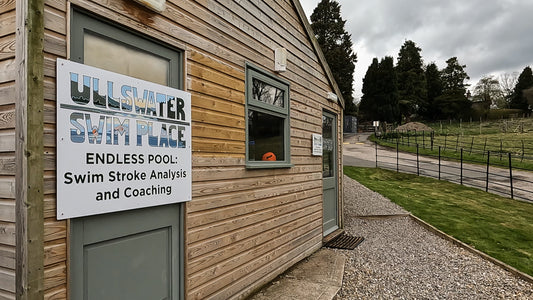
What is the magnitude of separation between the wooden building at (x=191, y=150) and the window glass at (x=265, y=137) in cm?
2

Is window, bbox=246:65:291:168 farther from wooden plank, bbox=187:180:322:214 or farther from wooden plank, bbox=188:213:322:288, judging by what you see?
wooden plank, bbox=188:213:322:288

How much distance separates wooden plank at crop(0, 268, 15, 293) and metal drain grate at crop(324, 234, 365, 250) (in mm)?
4747

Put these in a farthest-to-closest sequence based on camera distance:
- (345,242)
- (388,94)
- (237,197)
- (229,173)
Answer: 1. (388,94)
2. (345,242)
3. (237,197)
4. (229,173)

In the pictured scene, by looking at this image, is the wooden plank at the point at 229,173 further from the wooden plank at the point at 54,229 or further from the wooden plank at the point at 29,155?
the wooden plank at the point at 29,155

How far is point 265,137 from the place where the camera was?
3832mm

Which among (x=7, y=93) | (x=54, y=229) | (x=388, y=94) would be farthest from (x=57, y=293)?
(x=388, y=94)

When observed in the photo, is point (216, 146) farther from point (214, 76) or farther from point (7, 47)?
point (7, 47)

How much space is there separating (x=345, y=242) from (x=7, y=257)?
17.0ft

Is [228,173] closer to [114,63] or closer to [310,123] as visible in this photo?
[114,63]

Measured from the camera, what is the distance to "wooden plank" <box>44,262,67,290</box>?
1.63 m

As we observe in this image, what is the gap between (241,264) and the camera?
127 inches

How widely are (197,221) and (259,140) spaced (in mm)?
1378

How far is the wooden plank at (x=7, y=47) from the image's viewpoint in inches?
63.7

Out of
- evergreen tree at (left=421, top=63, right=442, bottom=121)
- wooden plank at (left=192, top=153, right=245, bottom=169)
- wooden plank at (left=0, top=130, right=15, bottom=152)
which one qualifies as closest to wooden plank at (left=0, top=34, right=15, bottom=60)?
wooden plank at (left=0, top=130, right=15, bottom=152)
